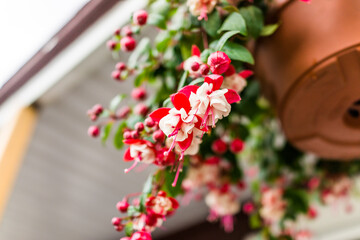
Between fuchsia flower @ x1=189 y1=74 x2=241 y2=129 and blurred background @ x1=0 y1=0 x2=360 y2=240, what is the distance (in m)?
0.56

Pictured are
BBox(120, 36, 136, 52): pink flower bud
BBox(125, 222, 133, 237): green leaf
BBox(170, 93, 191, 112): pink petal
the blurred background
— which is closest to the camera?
BBox(170, 93, 191, 112): pink petal

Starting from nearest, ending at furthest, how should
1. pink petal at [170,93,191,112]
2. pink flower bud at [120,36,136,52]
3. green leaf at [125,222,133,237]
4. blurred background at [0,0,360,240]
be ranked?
1. pink petal at [170,93,191,112]
2. green leaf at [125,222,133,237]
3. pink flower bud at [120,36,136,52]
4. blurred background at [0,0,360,240]

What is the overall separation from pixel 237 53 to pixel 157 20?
0.71 feet

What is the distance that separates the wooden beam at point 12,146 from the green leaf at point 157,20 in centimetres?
69

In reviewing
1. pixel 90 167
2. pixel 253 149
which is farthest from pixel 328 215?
pixel 90 167

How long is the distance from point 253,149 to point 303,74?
638mm

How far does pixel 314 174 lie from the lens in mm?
1268

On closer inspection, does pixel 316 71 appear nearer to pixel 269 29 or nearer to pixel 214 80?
pixel 269 29

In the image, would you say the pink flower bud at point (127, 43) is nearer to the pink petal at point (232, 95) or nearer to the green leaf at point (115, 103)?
the green leaf at point (115, 103)

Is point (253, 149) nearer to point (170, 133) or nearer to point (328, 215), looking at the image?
point (328, 215)

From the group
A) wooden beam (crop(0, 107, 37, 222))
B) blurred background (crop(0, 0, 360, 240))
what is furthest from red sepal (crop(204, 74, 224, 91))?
wooden beam (crop(0, 107, 37, 222))

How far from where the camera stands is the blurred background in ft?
3.27

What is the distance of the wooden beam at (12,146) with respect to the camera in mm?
1053

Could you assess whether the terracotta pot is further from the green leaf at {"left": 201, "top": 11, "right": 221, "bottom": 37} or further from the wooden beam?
the wooden beam
